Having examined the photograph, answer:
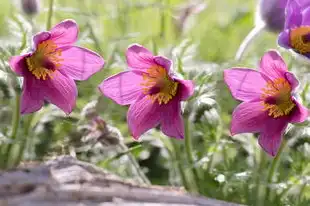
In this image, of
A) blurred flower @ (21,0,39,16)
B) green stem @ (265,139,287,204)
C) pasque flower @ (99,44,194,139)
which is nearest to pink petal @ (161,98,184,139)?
pasque flower @ (99,44,194,139)

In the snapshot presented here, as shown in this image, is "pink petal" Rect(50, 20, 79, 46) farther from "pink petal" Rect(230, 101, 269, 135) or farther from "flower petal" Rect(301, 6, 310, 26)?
"flower petal" Rect(301, 6, 310, 26)

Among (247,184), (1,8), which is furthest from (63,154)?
(1,8)

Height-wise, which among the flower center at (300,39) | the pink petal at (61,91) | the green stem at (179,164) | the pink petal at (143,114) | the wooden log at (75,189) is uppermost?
the flower center at (300,39)

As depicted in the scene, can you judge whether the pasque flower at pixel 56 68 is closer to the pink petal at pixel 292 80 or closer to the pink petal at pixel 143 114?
the pink petal at pixel 143 114

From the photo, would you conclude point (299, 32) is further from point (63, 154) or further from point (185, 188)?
point (63, 154)

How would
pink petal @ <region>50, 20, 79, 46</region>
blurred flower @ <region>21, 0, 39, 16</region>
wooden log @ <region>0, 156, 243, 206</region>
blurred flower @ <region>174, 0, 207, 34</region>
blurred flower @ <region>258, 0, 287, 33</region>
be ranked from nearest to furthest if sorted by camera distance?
wooden log @ <region>0, 156, 243, 206</region>, pink petal @ <region>50, 20, 79, 46</region>, blurred flower @ <region>258, 0, 287, 33</region>, blurred flower @ <region>21, 0, 39, 16</region>, blurred flower @ <region>174, 0, 207, 34</region>

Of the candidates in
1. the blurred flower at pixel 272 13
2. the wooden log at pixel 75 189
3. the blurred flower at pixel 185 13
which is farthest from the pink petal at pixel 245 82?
the blurred flower at pixel 185 13
